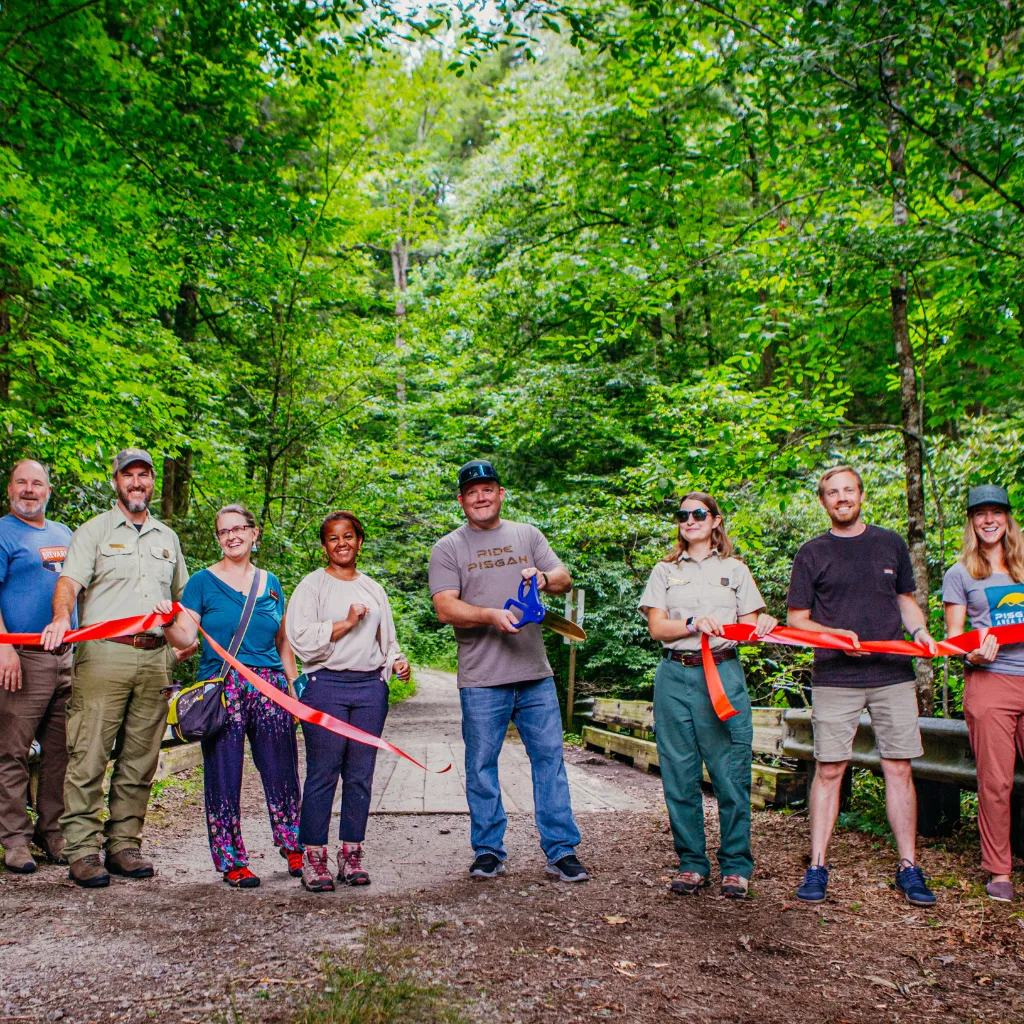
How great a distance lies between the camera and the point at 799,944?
338 cm

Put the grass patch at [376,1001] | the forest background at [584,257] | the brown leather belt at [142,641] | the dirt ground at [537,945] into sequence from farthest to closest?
the forest background at [584,257] → the brown leather belt at [142,641] → the dirt ground at [537,945] → the grass patch at [376,1001]

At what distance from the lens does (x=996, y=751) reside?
4.07 m

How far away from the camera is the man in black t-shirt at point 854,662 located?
160 inches

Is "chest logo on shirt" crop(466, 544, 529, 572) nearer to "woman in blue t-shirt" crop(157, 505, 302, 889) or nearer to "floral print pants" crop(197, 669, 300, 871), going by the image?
"woman in blue t-shirt" crop(157, 505, 302, 889)

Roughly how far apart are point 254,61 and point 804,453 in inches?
257

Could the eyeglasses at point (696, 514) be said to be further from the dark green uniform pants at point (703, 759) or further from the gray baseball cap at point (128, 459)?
the gray baseball cap at point (128, 459)

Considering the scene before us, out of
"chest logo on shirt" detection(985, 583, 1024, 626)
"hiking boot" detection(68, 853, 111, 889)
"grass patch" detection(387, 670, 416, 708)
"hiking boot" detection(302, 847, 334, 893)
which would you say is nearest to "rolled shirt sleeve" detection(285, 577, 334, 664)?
"hiking boot" detection(302, 847, 334, 893)

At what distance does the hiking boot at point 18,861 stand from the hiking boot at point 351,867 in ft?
5.36

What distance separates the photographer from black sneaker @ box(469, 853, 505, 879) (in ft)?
14.7

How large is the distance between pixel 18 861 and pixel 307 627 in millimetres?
1992

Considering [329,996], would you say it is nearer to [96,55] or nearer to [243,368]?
[96,55]

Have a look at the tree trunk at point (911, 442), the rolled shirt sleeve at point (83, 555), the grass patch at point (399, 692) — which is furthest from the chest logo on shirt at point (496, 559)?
the grass patch at point (399, 692)

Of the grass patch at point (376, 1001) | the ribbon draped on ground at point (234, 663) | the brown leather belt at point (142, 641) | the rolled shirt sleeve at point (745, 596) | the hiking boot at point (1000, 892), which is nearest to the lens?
the grass patch at point (376, 1001)

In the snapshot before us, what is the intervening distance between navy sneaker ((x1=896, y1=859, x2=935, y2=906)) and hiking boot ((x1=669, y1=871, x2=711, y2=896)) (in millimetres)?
923
